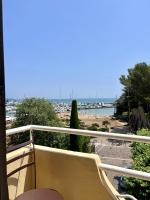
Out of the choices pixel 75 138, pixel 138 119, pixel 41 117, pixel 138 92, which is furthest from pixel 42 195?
pixel 138 92

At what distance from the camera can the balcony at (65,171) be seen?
2.08m

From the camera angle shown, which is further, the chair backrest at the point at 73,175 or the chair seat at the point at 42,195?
the chair backrest at the point at 73,175

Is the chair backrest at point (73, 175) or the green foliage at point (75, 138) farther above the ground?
the chair backrest at point (73, 175)

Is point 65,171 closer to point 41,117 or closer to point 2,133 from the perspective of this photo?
point 2,133

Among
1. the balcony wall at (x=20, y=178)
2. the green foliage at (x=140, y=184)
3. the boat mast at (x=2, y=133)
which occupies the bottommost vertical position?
the green foliage at (x=140, y=184)

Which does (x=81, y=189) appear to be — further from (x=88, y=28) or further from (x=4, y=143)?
(x=88, y=28)

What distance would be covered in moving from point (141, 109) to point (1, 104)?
115 feet

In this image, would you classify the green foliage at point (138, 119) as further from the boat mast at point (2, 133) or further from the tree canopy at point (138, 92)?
the boat mast at point (2, 133)

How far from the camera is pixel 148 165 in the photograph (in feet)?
45.7

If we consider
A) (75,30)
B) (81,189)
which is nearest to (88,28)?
(75,30)

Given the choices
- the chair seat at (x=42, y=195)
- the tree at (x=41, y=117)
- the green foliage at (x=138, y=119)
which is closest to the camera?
the chair seat at (x=42, y=195)

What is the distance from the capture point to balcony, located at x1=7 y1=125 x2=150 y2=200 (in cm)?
208

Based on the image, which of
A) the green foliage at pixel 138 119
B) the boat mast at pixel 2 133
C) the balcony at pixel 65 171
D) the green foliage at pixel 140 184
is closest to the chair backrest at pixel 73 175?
the balcony at pixel 65 171

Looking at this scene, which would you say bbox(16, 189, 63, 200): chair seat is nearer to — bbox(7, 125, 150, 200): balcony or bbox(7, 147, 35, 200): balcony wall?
bbox(7, 125, 150, 200): balcony
